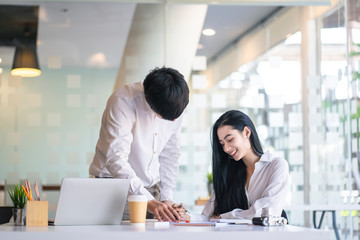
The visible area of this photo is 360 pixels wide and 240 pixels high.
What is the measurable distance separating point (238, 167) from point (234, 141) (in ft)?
0.59

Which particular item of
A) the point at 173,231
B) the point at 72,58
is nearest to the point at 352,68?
the point at 72,58

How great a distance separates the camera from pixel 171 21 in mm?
5156

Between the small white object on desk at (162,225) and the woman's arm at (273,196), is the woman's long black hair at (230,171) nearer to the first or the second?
the woman's arm at (273,196)

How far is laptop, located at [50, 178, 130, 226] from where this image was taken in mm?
2117

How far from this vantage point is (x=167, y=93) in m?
2.67

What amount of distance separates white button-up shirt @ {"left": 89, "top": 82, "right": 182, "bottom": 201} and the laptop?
1.71ft

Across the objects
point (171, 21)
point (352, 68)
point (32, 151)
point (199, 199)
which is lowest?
point (199, 199)

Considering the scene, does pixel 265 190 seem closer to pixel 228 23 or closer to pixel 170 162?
pixel 170 162

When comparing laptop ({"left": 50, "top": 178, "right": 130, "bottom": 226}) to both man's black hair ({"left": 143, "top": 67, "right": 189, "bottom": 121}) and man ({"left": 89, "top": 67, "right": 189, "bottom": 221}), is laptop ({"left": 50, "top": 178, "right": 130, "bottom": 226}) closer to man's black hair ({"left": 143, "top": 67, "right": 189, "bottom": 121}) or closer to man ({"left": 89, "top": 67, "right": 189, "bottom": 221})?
man ({"left": 89, "top": 67, "right": 189, "bottom": 221})

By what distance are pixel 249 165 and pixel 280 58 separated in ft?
8.32

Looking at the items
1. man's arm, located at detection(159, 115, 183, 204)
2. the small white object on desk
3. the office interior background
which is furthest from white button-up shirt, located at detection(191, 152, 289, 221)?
the office interior background

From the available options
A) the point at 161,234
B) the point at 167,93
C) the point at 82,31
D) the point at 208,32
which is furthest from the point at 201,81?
the point at 161,234

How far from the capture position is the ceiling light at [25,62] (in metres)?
4.93

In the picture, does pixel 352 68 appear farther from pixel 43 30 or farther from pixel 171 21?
pixel 43 30
